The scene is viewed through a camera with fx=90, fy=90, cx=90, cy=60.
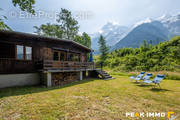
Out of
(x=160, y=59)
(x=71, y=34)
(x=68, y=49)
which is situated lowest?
(x=160, y=59)

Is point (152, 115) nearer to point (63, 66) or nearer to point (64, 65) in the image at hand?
point (63, 66)

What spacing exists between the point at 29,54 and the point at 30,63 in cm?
78

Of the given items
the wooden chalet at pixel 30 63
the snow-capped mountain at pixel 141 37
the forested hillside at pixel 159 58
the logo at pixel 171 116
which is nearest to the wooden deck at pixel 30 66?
the wooden chalet at pixel 30 63

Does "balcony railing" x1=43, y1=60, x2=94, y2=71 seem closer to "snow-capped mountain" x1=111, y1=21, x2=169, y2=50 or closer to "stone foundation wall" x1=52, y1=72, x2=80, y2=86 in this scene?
"stone foundation wall" x1=52, y1=72, x2=80, y2=86

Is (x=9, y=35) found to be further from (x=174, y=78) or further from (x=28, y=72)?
(x=174, y=78)

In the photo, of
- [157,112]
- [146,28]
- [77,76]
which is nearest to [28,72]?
[77,76]

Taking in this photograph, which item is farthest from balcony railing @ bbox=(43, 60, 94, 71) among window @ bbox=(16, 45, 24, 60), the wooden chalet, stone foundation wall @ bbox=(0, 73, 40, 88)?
window @ bbox=(16, 45, 24, 60)

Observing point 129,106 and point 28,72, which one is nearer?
point 129,106

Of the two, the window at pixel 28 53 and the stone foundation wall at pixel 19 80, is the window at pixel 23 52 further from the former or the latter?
the stone foundation wall at pixel 19 80

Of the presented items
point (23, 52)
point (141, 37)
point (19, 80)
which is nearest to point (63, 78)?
point (19, 80)

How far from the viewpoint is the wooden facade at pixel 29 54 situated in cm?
671

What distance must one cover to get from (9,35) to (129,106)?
9025mm

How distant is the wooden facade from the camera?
6707 millimetres

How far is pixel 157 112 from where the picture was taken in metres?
3.10
